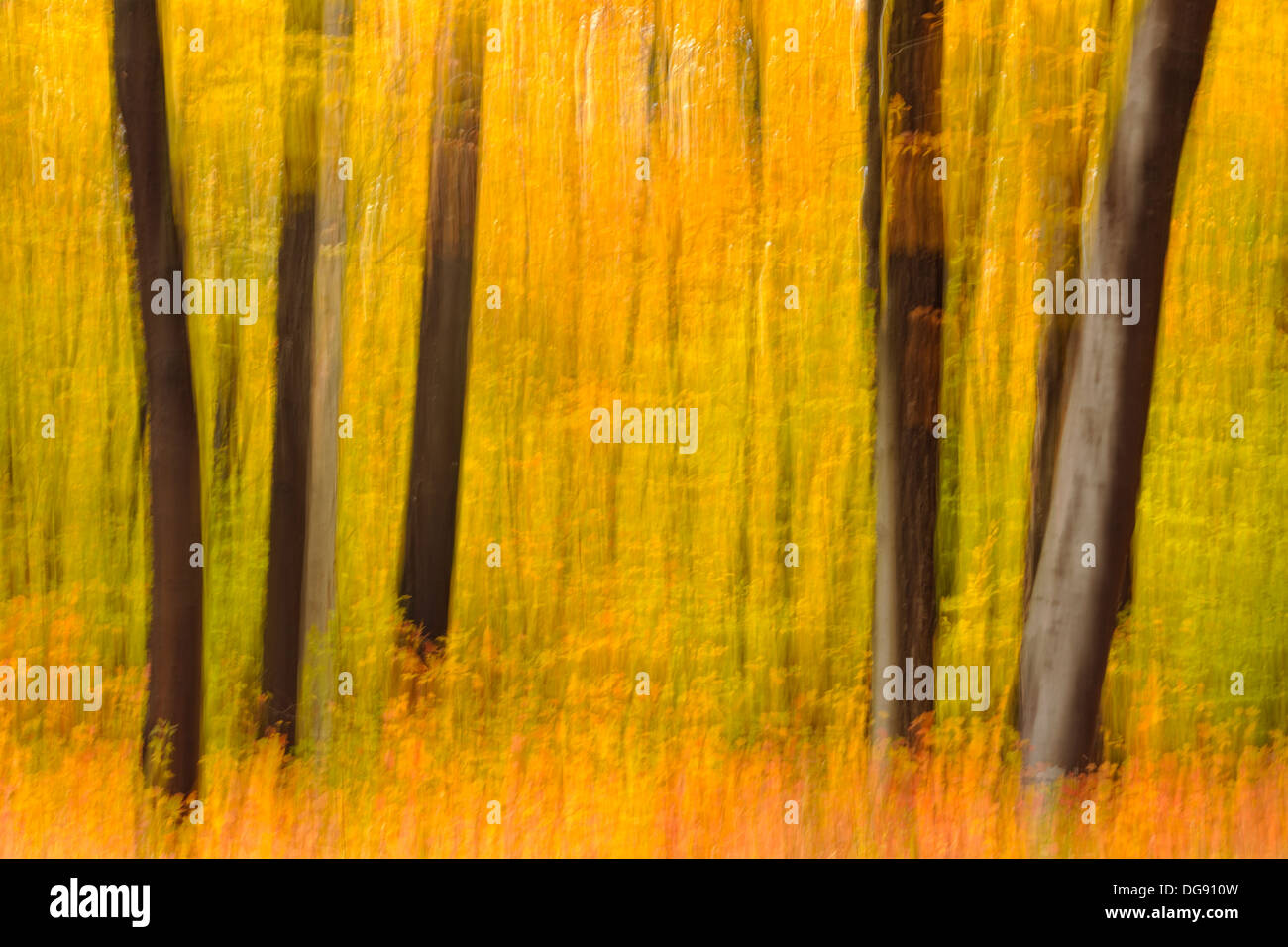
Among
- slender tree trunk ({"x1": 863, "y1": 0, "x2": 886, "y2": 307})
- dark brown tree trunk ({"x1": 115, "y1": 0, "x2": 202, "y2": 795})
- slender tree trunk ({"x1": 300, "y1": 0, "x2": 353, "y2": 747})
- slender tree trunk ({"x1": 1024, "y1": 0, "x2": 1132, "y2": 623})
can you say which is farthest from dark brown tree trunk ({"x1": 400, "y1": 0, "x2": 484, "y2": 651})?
slender tree trunk ({"x1": 1024, "y1": 0, "x2": 1132, "y2": 623})

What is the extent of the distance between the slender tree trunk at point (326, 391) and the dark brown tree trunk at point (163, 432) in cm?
34

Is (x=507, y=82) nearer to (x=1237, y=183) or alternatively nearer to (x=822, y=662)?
(x=822, y=662)

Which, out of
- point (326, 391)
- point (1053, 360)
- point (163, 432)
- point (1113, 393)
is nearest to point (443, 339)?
point (326, 391)

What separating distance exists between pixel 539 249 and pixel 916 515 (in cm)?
137

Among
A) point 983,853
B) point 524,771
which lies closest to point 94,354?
point 524,771

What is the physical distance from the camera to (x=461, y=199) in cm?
267

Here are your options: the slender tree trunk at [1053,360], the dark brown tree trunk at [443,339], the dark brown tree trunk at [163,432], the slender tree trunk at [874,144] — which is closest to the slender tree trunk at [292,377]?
the dark brown tree trunk at [163,432]

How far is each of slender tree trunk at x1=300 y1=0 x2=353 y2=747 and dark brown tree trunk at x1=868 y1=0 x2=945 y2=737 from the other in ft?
5.25

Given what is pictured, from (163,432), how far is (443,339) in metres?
0.88

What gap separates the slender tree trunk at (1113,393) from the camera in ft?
8.64

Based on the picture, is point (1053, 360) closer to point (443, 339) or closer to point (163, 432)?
point (443, 339)

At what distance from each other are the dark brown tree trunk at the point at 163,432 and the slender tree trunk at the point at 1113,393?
2.51 m

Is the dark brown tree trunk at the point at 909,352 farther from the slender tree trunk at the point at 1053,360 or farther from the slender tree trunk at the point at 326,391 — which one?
the slender tree trunk at the point at 326,391

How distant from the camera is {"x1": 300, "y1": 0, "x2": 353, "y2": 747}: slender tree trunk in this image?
267cm
